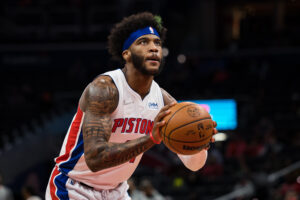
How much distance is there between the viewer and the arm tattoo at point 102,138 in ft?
10.1

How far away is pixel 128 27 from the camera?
13.0 ft

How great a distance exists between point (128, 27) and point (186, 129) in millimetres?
1254

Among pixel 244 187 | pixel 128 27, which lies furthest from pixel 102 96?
pixel 244 187

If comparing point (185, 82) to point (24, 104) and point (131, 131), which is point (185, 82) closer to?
point (24, 104)

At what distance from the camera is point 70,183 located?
3.66 m

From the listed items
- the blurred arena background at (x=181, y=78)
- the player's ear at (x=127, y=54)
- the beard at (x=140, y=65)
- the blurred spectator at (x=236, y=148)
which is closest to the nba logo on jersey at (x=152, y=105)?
the beard at (x=140, y=65)

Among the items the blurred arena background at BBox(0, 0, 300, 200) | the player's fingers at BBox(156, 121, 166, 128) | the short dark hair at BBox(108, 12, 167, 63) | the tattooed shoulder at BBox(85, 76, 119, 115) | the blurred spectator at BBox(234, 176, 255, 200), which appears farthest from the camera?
the blurred arena background at BBox(0, 0, 300, 200)

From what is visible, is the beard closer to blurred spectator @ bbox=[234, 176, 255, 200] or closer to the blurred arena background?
blurred spectator @ bbox=[234, 176, 255, 200]

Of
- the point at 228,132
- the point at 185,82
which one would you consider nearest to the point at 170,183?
the point at 228,132

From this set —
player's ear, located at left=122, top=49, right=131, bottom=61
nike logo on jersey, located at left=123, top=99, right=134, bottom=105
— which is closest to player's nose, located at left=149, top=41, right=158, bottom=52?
player's ear, located at left=122, top=49, right=131, bottom=61

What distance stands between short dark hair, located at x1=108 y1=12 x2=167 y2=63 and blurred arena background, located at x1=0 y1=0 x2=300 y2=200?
20.8ft

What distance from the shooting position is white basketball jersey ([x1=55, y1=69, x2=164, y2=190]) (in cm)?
357

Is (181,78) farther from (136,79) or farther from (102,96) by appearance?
(102,96)

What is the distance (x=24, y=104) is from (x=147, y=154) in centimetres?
435
